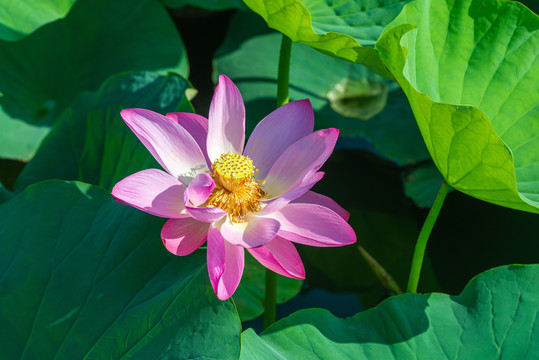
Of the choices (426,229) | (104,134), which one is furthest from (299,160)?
(104,134)

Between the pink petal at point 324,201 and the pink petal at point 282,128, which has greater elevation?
the pink petal at point 282,128

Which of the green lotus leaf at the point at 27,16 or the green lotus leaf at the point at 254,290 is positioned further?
the green lotus leaf at the point at 27,16

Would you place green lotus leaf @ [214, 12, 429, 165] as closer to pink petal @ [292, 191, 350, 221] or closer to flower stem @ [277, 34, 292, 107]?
flower stem @ [277, 34, 292, 107]

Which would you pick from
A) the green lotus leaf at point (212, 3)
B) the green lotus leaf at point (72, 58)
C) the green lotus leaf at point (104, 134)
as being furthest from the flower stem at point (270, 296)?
the green lotus leaf at point (212, 3)

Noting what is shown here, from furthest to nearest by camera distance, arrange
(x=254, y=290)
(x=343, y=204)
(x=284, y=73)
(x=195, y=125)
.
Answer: (x=343, y=204)
(x=254, y=290)
(x=284, y=73)
(x=195, y=125)

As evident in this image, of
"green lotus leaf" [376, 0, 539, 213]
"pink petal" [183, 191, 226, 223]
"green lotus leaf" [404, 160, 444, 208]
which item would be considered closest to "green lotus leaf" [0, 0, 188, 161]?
"green lotus leaf" [404, 160, 444, 208]

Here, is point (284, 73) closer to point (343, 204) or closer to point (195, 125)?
point (195, 125)

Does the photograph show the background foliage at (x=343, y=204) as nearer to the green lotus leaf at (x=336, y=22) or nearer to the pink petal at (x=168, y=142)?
the green lotus leaf at (x=336, y=22)
